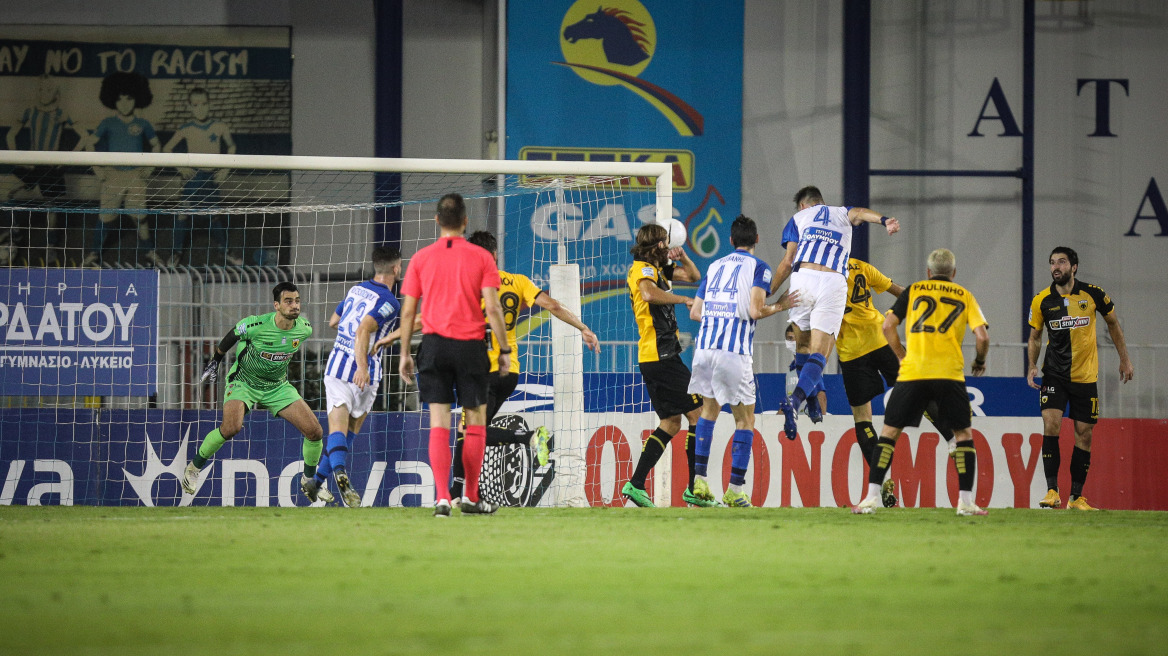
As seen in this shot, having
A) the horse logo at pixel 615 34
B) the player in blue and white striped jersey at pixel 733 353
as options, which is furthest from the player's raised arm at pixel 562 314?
the horse logo at pixel 615 34

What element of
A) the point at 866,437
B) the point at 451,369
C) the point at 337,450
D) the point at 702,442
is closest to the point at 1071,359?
the point at 866,437

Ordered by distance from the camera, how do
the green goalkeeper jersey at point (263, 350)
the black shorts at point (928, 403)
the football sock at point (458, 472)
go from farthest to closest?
the green goalkeeper jersey at point (263, 350), the football sock at point (458, 472), the black shorts at point (928, 403)

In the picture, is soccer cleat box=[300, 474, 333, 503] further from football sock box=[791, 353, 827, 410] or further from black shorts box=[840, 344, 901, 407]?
black shorts box=[840, 344, 901, 407]

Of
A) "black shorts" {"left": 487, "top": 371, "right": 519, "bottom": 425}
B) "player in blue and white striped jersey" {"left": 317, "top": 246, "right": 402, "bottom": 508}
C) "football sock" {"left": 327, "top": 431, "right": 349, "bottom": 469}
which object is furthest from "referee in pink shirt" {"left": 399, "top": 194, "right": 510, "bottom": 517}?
"football sock" {"left": 327, "top": 431, "right": 349, "bottom": 469}

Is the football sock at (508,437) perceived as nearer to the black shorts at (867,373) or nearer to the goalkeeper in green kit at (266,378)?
the goalkeeper in green kit at (266,378)

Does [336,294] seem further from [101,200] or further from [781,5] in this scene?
[781,5]

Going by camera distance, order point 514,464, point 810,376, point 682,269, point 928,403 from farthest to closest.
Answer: point 514,464, point 682,269, point 810,376, point 928,403

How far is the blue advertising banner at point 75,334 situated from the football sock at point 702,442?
513cm

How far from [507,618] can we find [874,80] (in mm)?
15376

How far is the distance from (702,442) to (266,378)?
3796 mm

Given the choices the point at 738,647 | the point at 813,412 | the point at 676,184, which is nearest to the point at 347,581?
the point at 738,647

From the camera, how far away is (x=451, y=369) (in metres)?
7.12

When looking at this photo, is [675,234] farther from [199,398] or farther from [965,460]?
[199,398]

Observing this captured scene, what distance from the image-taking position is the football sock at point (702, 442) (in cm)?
880
